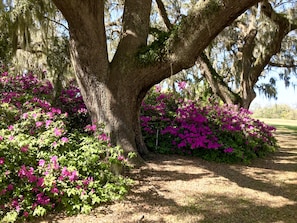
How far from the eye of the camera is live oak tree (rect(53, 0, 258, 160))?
4125 millimetres

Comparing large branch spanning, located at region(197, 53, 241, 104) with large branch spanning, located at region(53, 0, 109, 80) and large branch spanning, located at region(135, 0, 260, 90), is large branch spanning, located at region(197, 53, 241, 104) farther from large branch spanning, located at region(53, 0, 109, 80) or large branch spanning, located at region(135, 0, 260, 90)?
large branch spanning, located at region(53, 0, 109, 80)

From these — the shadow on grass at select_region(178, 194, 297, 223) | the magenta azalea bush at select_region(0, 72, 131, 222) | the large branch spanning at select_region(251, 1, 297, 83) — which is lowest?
the shadow on grass at select_region(178, 194, 297, 223)

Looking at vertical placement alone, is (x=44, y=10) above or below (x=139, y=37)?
above

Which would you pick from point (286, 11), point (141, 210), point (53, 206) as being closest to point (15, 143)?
point (53, 206)

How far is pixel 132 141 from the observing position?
188 inches

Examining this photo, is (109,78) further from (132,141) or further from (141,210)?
(141,210)

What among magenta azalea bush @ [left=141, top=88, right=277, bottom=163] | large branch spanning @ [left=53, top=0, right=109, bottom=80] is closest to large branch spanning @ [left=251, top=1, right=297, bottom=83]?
magenta azalea bush @ [left=141, top=88, right=277, bottom=163]

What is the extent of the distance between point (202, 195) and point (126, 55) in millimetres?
2564

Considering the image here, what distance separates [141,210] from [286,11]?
737 centimetres

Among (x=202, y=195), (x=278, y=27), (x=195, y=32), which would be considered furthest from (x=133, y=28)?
(x=278, y=27)

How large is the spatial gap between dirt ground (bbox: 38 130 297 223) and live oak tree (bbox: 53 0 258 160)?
939 millimetres

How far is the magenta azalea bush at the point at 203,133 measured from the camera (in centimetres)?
583

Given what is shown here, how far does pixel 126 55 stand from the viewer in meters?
4.70

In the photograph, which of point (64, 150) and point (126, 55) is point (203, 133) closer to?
point (126, 55)
